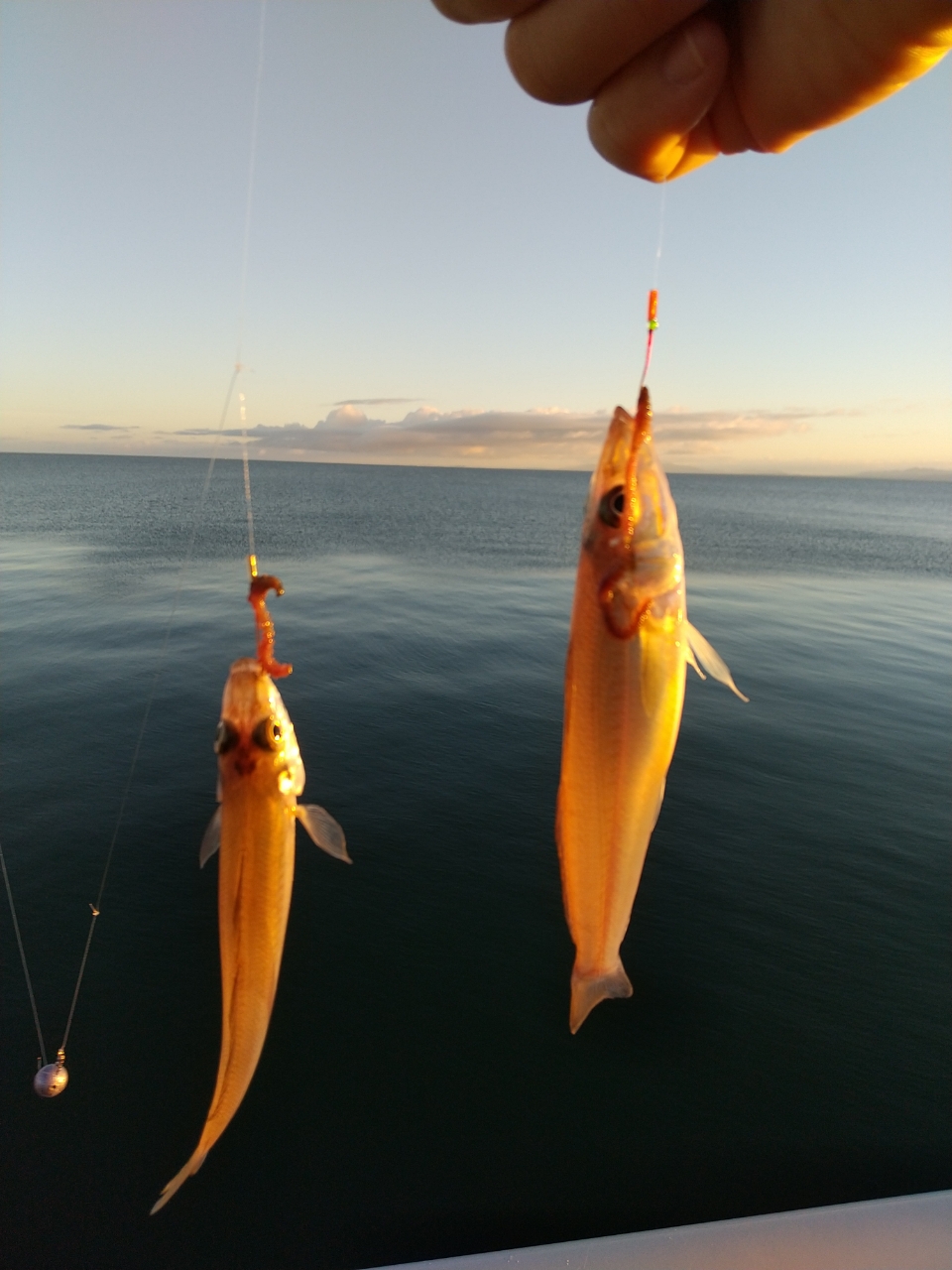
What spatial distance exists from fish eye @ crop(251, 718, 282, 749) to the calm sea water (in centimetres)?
637

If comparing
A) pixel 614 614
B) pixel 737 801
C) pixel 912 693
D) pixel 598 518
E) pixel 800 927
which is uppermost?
pixel 598 518

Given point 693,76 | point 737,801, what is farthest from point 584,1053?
point 693,76

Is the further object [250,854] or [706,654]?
[250,854]

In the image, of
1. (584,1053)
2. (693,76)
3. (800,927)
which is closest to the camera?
(693,76)

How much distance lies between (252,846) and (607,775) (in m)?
1.19

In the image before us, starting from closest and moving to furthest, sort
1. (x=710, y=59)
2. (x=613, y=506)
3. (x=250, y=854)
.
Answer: (x=710, y=59), (x=613, y=506), (x=250, y=854)

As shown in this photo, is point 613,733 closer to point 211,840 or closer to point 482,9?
point 211,840

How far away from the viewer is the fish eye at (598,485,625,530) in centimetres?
202

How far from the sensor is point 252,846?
7.29ft

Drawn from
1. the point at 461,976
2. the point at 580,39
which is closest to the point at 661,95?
the point at 580,39

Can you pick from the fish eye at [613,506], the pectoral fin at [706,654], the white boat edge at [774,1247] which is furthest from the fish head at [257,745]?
the white boat edge at [774,1247]

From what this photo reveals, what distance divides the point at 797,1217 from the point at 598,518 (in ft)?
18.5

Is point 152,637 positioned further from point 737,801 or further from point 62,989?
point 737,801

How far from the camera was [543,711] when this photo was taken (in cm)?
1493
